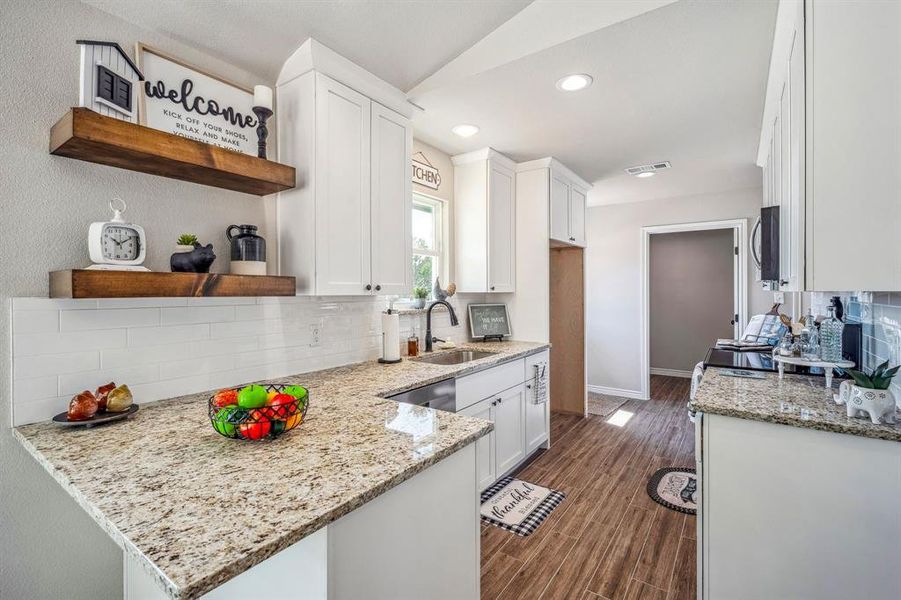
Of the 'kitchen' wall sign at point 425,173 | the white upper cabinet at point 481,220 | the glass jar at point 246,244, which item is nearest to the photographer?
the glass jar at point 246,244

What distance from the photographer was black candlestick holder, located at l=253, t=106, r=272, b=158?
1930mm

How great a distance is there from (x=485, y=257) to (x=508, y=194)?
2.22 ft

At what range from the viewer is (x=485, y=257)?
3.46m

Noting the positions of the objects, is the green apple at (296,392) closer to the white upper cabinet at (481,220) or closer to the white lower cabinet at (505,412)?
the white lower cabinet at (505,412)

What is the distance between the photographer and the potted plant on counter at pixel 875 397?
1.34m

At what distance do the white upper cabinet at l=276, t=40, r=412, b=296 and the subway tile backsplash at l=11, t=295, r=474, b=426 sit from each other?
0.32m

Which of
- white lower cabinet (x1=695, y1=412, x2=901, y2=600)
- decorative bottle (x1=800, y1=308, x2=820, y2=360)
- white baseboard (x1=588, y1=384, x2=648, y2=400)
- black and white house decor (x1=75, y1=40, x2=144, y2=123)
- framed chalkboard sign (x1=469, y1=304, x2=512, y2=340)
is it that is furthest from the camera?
white baseboard (x1=588, y1=384, x2=648, y2=400)

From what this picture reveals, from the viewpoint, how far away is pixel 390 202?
8.04ft

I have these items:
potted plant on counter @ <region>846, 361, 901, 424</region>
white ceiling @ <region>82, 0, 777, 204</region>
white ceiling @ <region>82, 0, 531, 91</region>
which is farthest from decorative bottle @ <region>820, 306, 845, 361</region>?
white ceiling @ <region>82, 0, 531, 91</region>

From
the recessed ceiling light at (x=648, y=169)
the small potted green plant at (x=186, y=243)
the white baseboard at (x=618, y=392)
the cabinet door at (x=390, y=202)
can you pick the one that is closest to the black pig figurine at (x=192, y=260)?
the small potted green plant at (x=186, y=243)

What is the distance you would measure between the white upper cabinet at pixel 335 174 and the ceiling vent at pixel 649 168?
2468 mm

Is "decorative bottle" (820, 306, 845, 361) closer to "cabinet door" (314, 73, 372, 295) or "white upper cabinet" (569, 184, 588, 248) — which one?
"cabinet door" (314, 73, 372, 295)

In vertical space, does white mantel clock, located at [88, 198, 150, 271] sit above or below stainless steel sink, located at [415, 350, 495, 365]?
above

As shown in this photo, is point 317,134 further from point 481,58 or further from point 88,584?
point 88,584
